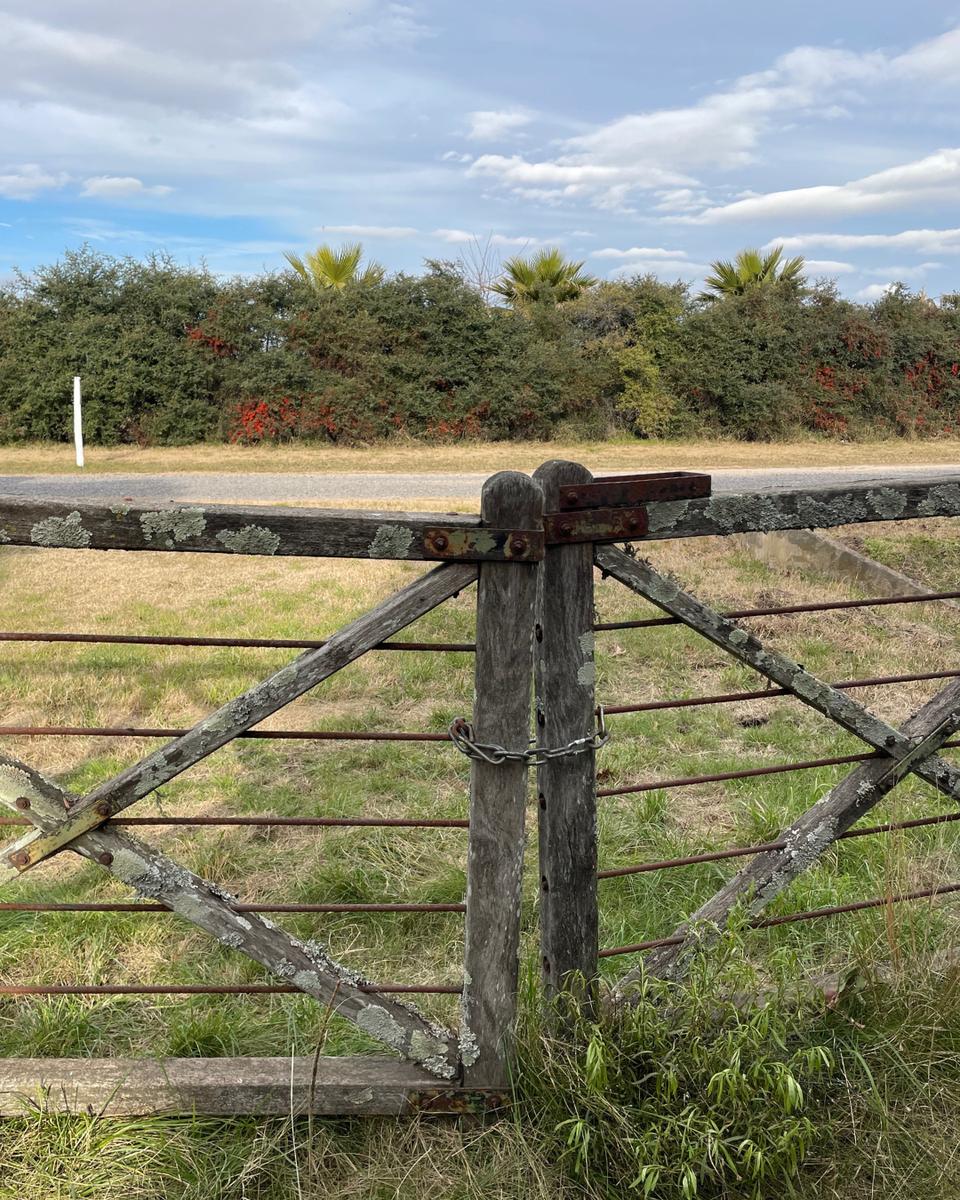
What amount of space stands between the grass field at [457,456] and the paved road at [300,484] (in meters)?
1.10

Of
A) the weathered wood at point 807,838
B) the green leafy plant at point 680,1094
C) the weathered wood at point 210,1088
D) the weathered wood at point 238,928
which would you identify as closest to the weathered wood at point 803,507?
the weathered wood at point 807,838

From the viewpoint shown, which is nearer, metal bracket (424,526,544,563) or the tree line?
metal bracket (424,526,544,563)

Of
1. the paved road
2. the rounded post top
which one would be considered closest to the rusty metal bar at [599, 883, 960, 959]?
the rounded post top

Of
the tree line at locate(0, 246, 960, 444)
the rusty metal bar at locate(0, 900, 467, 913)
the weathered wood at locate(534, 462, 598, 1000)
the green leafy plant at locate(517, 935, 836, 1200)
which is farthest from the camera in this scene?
the tree line at locate(0, 246, 960, 444)

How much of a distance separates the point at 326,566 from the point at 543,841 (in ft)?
24.7

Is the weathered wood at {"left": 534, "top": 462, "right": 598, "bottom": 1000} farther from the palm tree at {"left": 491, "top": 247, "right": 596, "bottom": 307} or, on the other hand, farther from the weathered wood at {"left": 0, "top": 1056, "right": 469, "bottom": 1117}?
the palm tree at {"left": 491, "top": 247, "right": 596, "bottom": 307}

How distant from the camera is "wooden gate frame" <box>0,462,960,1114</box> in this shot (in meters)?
2.09

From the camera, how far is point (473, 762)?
2236 millimetres

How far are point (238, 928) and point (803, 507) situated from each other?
5.60ft

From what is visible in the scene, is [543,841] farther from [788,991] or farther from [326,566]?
[326,566]

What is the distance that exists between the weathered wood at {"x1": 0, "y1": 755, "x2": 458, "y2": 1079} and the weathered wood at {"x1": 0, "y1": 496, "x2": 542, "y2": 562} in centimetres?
53

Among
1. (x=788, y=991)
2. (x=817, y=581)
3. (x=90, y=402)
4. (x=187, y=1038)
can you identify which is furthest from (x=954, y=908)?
(x=90, y=402)

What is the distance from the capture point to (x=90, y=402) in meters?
18.7

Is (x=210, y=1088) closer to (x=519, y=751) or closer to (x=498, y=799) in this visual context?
(x=498, y=799)
